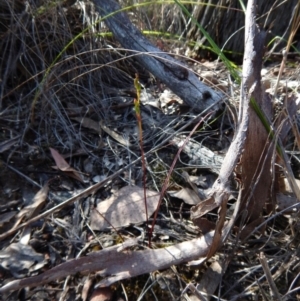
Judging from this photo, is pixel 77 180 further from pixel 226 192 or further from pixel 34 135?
pixel 226 192

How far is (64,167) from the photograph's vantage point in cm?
223

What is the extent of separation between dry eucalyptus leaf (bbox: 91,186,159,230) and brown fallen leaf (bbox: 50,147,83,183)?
19 cm

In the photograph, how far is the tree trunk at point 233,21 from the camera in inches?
114

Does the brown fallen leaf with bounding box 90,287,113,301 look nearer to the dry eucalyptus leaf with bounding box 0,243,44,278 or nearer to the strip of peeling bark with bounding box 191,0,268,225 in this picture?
the dry eucalyptus leaf with bounding box 0,243,44,278

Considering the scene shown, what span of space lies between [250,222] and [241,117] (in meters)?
0.37

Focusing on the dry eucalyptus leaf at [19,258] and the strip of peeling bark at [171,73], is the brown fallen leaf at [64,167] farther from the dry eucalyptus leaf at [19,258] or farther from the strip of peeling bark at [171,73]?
the strip of peeling bark at [171,73]

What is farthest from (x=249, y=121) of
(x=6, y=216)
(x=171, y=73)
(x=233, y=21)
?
(x=233, y=21)

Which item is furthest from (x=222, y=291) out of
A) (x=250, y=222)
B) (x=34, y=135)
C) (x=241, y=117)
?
(x=34, y=135)


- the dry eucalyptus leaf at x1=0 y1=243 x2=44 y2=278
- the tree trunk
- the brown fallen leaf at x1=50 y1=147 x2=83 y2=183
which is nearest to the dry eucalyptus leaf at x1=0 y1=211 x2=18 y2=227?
the dry eucalyptus leaf at x1=0 y1=243 x2=44 y2=278

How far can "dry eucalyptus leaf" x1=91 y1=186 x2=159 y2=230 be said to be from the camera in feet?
6.55

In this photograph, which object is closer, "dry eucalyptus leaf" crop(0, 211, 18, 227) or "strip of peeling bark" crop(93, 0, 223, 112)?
"dry eucalyptus leaf" crop(0, 211, 18, 227)

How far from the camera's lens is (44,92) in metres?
2.43

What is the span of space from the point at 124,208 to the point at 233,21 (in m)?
1.37

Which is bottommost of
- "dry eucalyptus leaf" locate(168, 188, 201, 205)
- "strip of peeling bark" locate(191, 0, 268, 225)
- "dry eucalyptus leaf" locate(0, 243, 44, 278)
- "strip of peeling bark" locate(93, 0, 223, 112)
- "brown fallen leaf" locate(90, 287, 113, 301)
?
"dry eucalyptus leaf" locate(0, 243, 44, 278)
